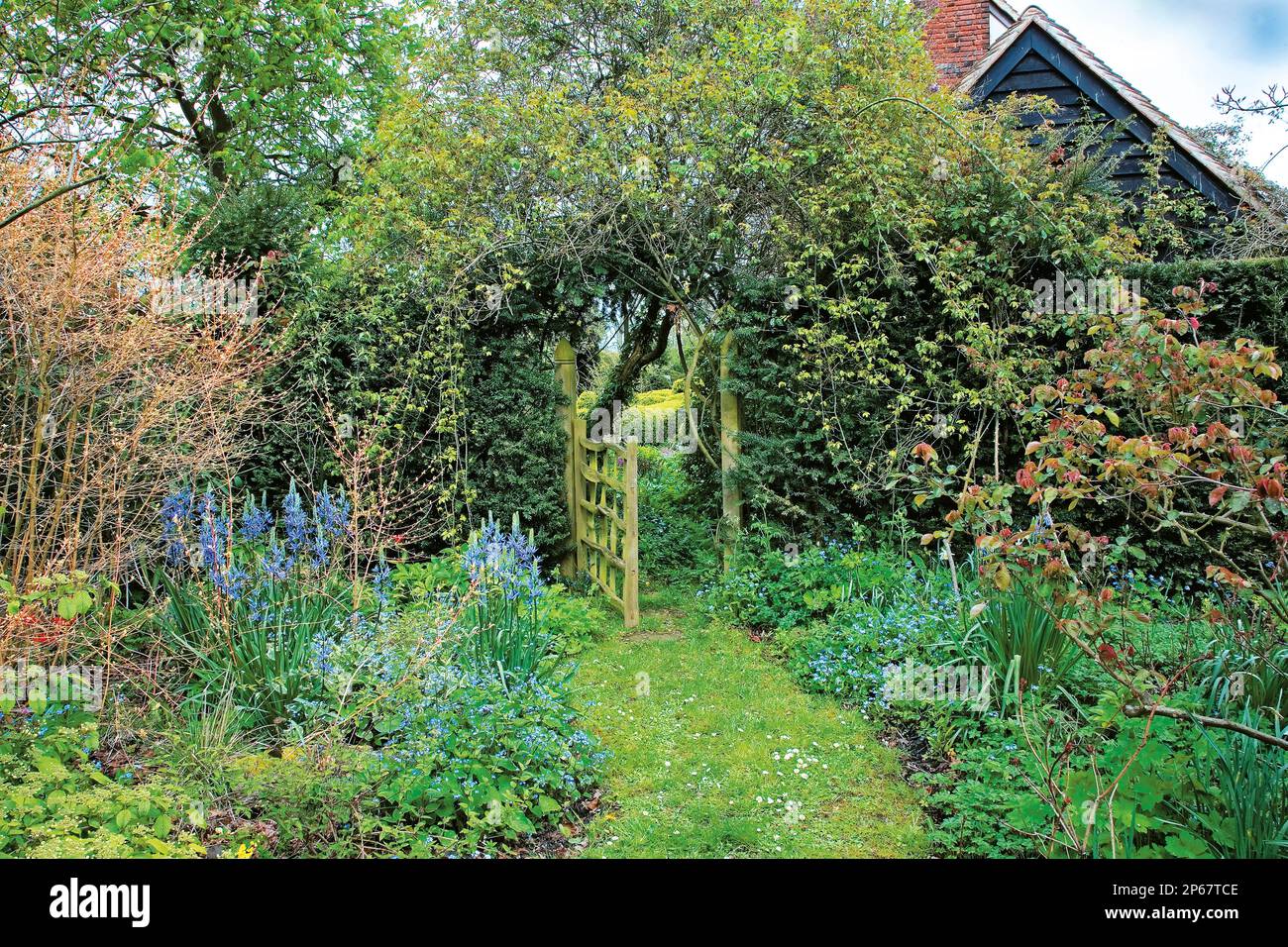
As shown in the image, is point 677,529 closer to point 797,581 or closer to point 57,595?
point 797,581

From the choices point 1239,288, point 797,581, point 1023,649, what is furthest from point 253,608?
point 1239,288

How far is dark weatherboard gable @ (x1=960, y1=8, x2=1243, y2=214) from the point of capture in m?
8.98

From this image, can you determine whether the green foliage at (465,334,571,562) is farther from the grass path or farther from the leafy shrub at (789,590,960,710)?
the leafy shrub at (789,590,960,710)

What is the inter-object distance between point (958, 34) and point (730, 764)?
11270mm

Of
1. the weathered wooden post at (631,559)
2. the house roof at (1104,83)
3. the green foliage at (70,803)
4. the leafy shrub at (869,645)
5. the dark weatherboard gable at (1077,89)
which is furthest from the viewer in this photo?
the dark weatherboard gable at (1077,89)

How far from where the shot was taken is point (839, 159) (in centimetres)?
645

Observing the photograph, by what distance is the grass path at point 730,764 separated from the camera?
345 centimetres

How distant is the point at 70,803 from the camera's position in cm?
284

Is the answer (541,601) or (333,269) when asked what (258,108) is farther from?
(541,601)

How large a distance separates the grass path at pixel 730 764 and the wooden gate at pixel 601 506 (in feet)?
2.29

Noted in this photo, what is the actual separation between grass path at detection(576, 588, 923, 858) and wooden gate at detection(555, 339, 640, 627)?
699mm

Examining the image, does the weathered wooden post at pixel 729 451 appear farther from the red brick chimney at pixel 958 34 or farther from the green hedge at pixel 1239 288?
the red brick chimney at pixel 958 34

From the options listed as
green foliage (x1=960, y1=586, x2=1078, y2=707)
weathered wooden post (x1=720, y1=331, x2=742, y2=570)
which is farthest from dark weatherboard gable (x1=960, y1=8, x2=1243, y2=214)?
green foliage (x1=960, y1=586, x2=1078, y2=707)

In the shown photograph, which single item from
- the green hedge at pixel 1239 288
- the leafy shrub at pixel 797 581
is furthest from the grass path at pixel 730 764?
the green hedge at pixel 1239 288
